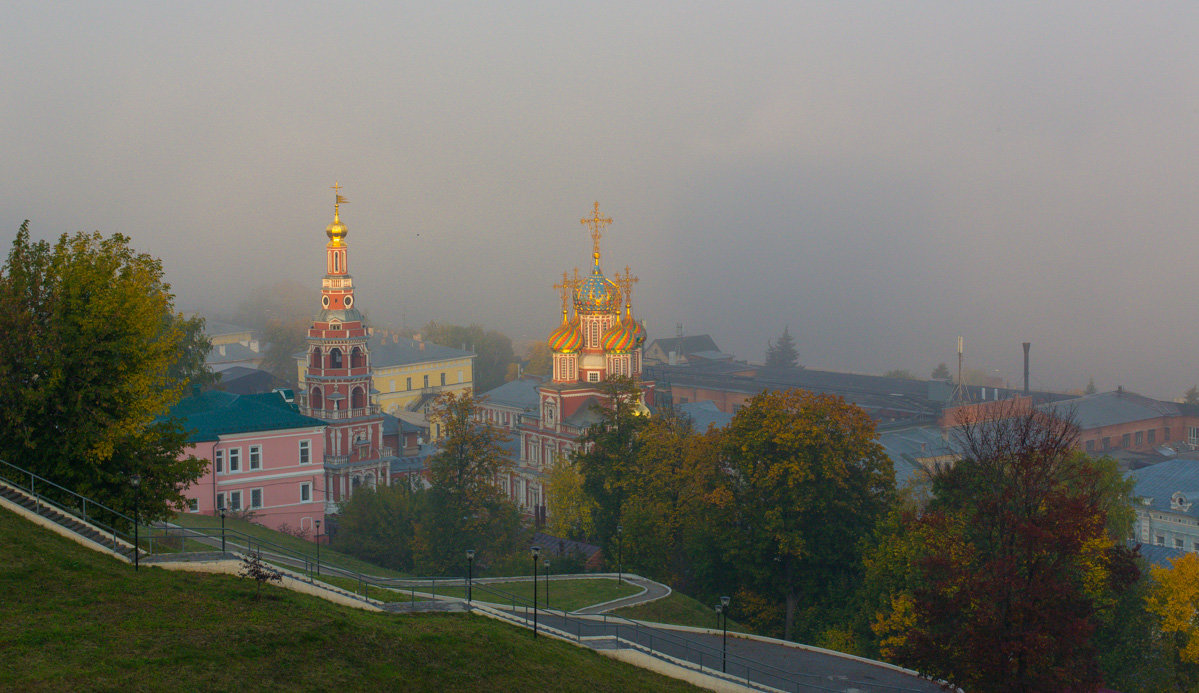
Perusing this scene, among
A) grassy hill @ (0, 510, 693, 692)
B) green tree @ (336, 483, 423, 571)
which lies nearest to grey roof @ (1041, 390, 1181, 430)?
green tree @ (336, 483, 423, 571)

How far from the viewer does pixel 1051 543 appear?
95.8 feet

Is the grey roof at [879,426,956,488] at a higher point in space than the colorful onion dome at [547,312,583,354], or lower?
lower

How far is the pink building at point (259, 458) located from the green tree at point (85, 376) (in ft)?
74.9

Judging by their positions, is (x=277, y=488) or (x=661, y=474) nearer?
(x=661, y=474)

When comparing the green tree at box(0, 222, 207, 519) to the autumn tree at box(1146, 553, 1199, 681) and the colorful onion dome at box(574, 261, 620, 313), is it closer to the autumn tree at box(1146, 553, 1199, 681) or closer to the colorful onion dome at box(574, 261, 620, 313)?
the autumn tree at box(1146, 553, 1199, 681)

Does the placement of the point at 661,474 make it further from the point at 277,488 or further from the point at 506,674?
the point at 506,674

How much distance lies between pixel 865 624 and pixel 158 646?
24.9 metres

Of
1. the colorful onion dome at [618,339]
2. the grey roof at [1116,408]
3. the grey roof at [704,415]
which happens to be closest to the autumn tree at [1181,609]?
the colorful onion dome at [618,339]

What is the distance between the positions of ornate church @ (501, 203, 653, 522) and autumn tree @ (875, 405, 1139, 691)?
40500 millimetres

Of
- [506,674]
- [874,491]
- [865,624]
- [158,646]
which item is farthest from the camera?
[874,491]

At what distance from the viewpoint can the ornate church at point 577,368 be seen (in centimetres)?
7331

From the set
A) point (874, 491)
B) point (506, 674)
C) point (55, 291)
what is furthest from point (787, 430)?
point (55, 291)

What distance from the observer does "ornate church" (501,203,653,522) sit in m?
73.3

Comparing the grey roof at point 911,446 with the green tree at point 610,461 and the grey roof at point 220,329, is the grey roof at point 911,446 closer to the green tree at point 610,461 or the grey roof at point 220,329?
the green tree at point 610,461
